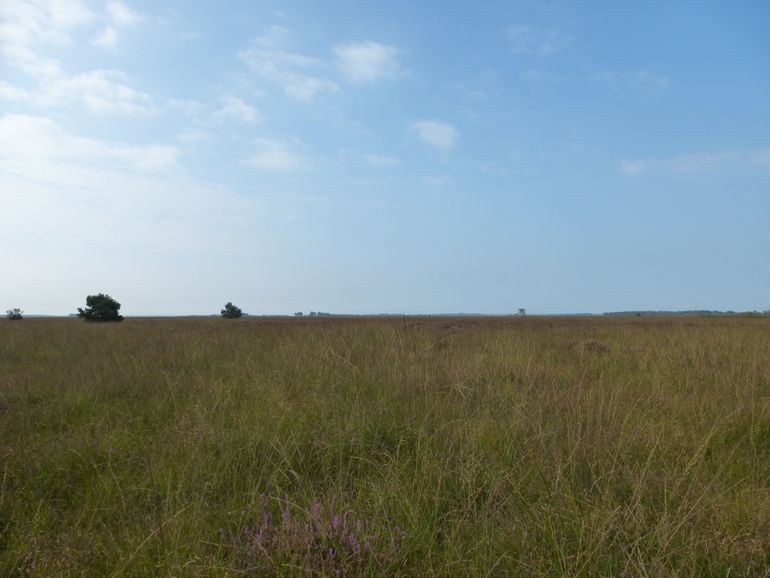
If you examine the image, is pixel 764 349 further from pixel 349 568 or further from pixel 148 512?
pixel 148 512

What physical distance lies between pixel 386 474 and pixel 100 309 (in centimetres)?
3193

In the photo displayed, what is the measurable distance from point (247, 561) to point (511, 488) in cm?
141

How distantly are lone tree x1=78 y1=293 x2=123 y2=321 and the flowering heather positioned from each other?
1258 inches

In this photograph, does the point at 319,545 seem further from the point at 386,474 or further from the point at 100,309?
the point at 100,309

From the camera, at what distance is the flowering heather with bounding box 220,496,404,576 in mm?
1818

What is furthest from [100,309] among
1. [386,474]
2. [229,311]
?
[386,474]

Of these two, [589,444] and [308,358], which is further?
[308,358]

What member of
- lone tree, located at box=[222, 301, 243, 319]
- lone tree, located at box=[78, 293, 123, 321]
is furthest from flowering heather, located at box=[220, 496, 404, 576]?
lone tree, located at box=[222, 301, 243, 319]

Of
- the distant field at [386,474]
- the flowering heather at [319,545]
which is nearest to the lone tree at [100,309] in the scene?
the distant field at [386,474]

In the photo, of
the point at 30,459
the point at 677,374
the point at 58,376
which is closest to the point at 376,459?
the point at 30,459

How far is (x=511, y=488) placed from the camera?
8.16 feet

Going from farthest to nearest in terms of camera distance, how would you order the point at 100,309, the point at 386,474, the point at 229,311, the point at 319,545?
the point at 229,311 < the point at 100,309 < the point at 386,474 < the point at 319,545

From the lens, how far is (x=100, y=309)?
94.8 feet

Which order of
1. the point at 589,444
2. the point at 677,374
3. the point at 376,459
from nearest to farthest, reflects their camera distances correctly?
the point at 589,444 → the point at 376,459 → the point at 677,374
